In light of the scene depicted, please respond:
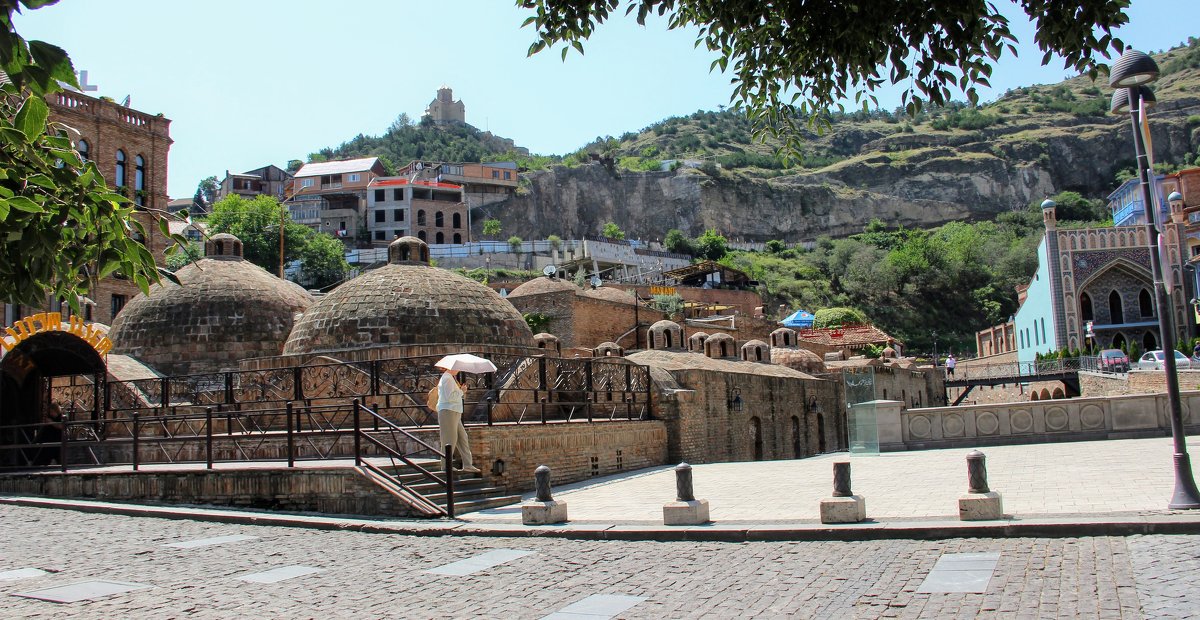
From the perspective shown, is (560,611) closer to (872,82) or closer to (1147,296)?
(872,82)

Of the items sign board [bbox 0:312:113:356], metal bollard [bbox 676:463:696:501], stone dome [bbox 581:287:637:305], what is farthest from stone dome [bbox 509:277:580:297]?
metal bollard [bbox 676:463:696:501]

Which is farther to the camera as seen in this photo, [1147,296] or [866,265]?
[866,265]

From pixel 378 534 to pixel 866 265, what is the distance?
7713cm

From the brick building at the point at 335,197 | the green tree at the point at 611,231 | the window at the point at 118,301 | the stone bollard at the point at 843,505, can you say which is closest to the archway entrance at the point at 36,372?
the stone bollard at the point at 843,505

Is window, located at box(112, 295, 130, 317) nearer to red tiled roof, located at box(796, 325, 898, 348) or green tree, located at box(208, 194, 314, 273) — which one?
green tree, located at box(208, 194, 314, 273)

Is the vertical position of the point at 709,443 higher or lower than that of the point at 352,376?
lower

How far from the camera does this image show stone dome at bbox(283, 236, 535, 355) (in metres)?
19.7

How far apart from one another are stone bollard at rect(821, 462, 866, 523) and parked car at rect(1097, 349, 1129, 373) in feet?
103

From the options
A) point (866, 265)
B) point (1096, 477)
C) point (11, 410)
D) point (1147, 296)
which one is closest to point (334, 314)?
point (11, 410)

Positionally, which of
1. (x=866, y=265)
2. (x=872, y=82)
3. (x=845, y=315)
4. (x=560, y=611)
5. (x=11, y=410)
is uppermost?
(x=866, y=265)

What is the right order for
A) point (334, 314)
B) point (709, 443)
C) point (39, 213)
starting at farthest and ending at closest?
1. point (709, 443)
2. point (334, 314)
3. point (39, 213)

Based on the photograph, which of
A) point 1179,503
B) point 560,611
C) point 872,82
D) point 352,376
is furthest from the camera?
point 352,376

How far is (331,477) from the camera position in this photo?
11250mm

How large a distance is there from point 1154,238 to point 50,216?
938 centimetres
